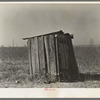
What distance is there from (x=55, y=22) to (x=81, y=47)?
0.34m

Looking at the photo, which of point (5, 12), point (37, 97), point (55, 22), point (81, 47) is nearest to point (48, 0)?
point (55, 22)

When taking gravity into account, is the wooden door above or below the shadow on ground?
above

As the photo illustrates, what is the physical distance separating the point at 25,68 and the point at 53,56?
28 cm

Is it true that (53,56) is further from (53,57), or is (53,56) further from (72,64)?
(72,64)

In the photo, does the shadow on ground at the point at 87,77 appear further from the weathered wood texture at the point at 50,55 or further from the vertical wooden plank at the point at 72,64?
the weathered wood texture at the point at 50,55

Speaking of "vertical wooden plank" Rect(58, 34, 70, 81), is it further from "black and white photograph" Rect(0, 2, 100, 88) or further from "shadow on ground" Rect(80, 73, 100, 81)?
"shadow on ground" Rect(80, 73, 100, 81)

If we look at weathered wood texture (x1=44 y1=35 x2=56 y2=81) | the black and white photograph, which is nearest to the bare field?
the black and white photograph

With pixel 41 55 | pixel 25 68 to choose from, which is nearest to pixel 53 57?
pixel 41 55

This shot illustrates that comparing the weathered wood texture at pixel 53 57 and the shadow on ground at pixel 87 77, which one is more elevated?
the weathered wood texture at pixel 53 57

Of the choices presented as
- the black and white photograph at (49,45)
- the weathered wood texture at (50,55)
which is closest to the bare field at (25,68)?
the black and white photograph at (49,45)

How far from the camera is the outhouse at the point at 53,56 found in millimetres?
1653

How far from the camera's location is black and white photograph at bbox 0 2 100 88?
1.65m

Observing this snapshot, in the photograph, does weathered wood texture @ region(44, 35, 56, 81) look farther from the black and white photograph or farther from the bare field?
the bare field

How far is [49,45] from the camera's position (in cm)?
169
